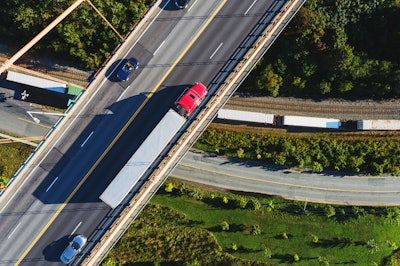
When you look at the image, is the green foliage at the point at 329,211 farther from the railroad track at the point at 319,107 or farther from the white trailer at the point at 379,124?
the railroad track at the point at 319,107

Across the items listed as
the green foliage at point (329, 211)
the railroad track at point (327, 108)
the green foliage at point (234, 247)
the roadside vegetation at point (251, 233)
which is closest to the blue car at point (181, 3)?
the railroad track at point (327, 108)

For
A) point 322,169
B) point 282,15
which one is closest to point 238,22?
point 282,15

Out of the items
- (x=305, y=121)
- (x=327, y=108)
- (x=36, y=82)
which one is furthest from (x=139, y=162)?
(x=327, y=108)

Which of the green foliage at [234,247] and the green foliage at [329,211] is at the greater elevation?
the green foliage at [329,211]

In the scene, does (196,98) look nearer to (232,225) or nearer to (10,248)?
(232,225)

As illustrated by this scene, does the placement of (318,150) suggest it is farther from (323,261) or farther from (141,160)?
(141,160)

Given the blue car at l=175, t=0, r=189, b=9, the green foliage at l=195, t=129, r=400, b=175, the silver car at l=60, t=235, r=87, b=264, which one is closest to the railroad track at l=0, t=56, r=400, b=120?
the green foliage at l=195, t=129, r=400, b=175
